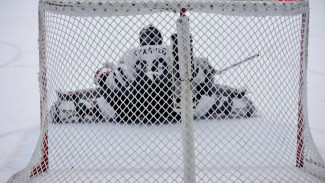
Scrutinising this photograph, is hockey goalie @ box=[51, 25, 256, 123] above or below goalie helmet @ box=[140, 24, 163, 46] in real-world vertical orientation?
below

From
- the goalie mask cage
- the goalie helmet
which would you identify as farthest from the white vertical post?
the goalie helmet

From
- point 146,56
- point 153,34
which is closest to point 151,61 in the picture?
point 146,56

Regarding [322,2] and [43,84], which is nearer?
[43,84]

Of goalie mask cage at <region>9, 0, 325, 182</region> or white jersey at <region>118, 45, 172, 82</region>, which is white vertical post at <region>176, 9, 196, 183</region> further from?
white jersey at <region>118, 45, 172, 82</region>

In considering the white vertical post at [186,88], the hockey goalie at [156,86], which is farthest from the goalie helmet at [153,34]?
the white vertical post at [186,88]

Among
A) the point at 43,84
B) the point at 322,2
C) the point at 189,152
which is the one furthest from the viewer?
the point at 322,2

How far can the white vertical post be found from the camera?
108cm

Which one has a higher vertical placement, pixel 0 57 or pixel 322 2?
pixel 322 2

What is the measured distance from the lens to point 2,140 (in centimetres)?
174

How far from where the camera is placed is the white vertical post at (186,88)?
108 centimetres

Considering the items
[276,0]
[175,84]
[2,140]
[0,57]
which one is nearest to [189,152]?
[175,84]

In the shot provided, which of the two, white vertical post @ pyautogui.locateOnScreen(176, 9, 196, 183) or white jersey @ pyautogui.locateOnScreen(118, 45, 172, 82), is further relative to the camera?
white jersey @ pyautogui.locateOnScreen(118, 45, 172, 82)

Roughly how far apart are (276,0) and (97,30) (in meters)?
0.64

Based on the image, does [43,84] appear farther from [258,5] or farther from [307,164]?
[307,164]
